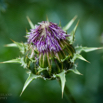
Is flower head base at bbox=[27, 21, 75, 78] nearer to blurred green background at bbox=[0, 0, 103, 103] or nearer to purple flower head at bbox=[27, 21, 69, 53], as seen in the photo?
purple flower head at bbox=[27, 21, 69, 53]

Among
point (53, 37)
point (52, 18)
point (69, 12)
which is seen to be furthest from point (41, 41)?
point (69, 12)

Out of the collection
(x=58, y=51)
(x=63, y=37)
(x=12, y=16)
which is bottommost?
(x=58, y=51)

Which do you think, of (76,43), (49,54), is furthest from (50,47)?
(76,43)

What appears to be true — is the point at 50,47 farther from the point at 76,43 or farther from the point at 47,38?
the point at 76,43

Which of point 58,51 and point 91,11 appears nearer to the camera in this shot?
point 58,51

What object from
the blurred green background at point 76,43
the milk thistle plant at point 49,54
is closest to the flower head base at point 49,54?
the milk thistle plant at point 49,54

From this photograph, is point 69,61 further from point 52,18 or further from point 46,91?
point 52,18
